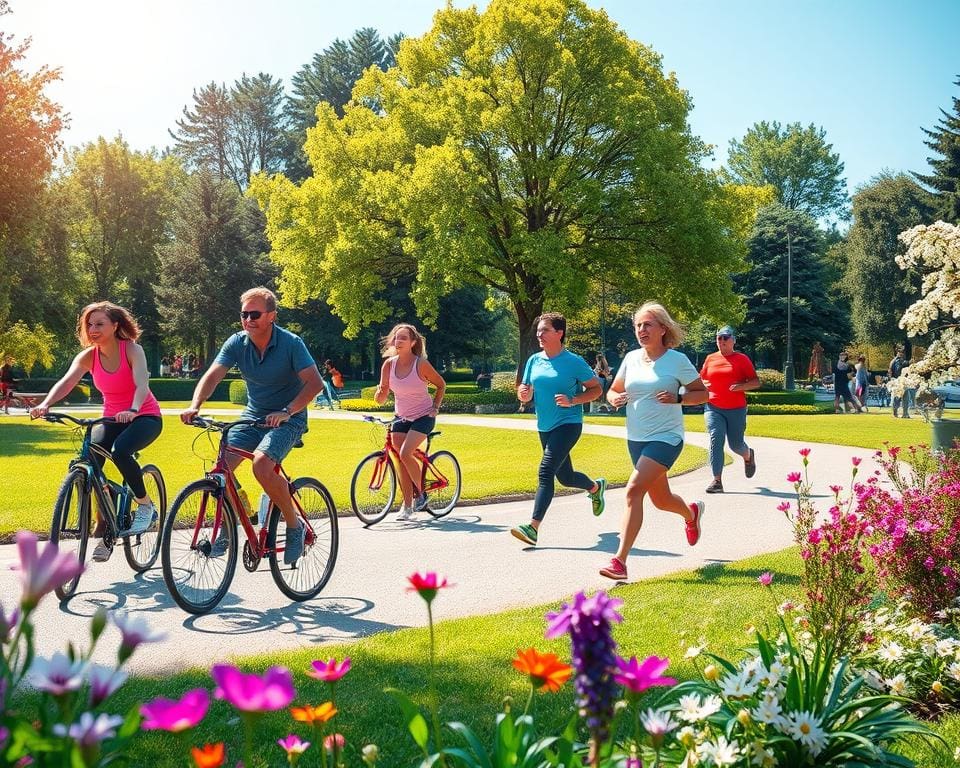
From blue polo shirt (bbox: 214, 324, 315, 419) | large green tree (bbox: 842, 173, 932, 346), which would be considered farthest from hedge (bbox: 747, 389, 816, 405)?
blue polo shirt (bbox: 214, 324, 315, 419)

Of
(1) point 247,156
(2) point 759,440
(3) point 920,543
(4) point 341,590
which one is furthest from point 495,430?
(1) point 247,156

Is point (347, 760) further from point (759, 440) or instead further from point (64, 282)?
point (64, 282)

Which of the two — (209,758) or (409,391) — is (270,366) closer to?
(409,391)

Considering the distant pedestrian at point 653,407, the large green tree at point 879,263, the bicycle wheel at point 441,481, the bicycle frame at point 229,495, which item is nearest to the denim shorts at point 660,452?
the distant pedestrian at point 653,407

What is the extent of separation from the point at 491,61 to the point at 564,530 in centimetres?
2475

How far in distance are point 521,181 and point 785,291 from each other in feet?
93.8

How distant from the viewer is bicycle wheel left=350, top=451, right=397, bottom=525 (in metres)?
9.38

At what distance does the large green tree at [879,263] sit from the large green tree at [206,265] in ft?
121

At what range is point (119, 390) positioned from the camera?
677 cm

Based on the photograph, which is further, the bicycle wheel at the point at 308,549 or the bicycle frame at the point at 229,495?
the bicycle wheel at the point at 308,549

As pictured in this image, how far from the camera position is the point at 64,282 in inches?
1547

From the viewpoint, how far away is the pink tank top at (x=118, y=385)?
6738 mm

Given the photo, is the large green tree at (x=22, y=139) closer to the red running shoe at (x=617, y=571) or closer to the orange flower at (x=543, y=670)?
the red running shoe at (x=617, y=571)

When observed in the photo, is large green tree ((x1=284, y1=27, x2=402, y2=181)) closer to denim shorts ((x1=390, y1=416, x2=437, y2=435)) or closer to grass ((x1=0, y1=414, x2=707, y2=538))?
grass ((x1=0, y1=414, x2=707, y2=538))
